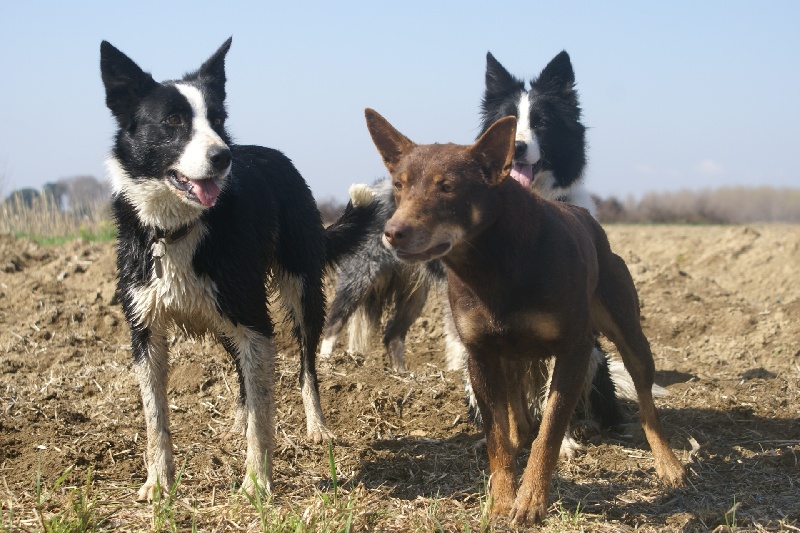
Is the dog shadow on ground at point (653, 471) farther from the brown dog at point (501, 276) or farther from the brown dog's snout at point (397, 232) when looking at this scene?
the brown dog's snout at point (397, 232)

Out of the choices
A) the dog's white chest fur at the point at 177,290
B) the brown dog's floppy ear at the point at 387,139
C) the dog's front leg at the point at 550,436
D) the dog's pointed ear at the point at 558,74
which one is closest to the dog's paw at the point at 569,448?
the dog's front leg at the point at 550,436

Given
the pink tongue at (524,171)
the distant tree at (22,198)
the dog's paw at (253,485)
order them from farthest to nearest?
1. the distant tree at (22,198)
2. the pink tongue at (524,171)
3. the dog's paw at (253,485)

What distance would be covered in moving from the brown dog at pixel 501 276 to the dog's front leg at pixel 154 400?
5.32 ft

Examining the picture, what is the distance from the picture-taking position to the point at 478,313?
444cm

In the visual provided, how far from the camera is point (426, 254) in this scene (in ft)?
13.6

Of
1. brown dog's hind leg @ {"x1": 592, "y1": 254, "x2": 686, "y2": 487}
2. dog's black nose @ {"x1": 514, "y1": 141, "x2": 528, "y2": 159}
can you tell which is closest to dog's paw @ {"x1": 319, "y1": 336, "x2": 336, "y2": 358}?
dog's black nose @ {"x1": 514, "y1": 141, "x2": 528, "y2": 159}

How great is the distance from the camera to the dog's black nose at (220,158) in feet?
14.8

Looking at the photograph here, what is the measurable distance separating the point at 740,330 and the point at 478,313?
5870 millimetres

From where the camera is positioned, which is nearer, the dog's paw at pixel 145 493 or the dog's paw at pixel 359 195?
the dog's paw at pixel 145 493

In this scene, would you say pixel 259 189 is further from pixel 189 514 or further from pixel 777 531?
pixel 777 531

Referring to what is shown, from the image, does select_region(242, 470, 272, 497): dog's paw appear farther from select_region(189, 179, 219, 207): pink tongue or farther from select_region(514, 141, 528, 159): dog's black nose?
select_region(514, 141, 528, 159): dog's black nose

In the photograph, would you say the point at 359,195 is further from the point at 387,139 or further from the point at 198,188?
the point at 198,188

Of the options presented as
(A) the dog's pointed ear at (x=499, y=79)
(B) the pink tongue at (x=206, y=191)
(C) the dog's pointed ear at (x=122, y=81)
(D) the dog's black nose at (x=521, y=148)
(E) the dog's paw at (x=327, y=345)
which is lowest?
(E) the dog's paw at (x=327, y=345)

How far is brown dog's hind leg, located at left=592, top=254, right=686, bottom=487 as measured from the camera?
5.20 metres
